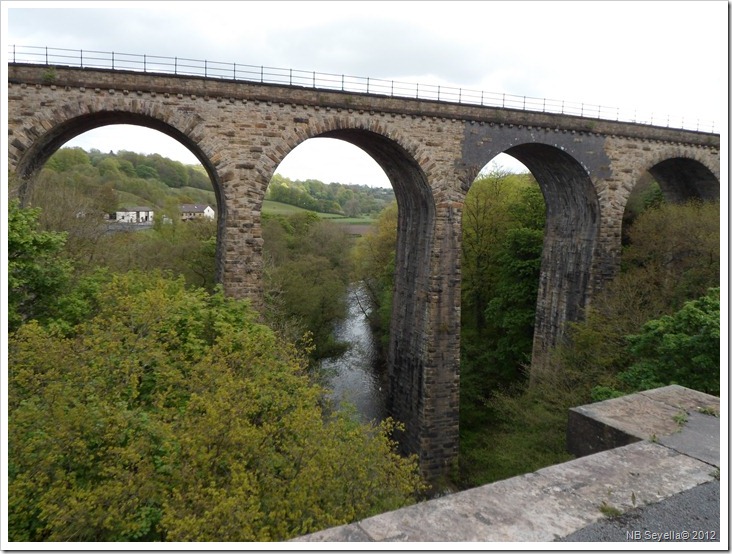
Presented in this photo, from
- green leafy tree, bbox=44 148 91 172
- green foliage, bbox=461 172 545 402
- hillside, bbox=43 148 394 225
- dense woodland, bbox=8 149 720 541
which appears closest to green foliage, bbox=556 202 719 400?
dense woodland, bbox=8 149 720 541

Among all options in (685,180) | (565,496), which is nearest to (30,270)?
(565,496)

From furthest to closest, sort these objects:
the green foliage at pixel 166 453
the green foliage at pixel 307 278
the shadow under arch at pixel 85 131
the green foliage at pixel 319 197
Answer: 1. the green foliage at pixel 319 197
2. the green foliage at pixel 307 278
3. the shadow under arch at pixel 85 131
4. the green foliage at pixel 166 453

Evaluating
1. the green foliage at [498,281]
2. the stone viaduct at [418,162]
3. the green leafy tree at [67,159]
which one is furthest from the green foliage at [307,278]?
the green leafy tree at [67,159]

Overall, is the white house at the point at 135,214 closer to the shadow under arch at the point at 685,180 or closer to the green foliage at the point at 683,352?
the shadow under arch at the point at 685,180

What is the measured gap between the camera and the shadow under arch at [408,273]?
592 inches

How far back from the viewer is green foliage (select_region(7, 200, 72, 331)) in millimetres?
8516

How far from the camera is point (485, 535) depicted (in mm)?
2756

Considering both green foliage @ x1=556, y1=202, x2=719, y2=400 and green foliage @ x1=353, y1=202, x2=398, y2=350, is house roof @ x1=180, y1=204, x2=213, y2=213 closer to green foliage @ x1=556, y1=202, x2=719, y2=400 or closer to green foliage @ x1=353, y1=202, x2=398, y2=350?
green foliage @ x1=353, y1=202, x2=398, y2=350

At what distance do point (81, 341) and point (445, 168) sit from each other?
10.6 meters

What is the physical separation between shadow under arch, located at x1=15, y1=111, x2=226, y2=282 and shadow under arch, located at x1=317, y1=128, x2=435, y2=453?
3333mm

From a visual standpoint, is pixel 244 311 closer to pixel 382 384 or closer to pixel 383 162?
pixel 383 162

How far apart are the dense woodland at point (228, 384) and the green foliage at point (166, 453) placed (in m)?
0.03

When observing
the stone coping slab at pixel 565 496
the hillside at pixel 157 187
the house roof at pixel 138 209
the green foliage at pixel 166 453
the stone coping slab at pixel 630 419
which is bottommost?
the green foliage at pixel 166 453

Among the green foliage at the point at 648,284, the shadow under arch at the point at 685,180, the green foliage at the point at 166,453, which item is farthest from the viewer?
the shadow under arch at the point at 685,180
